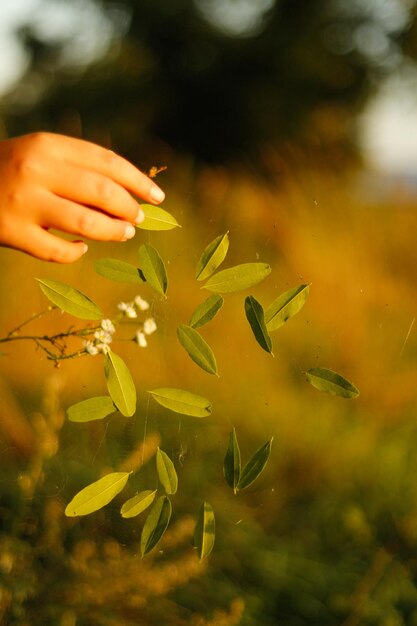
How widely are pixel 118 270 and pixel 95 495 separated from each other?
0.11m

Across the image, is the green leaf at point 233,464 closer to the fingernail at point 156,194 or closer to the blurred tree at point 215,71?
the fingernail at point 156,194

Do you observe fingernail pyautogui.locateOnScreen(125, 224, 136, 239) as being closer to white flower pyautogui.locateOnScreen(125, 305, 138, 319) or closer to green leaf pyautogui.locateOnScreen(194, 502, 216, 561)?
white flower pyautogui.locateOnScreen(125, 305, 138, 319)

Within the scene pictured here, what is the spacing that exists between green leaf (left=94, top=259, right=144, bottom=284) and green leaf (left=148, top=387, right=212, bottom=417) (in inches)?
2.2

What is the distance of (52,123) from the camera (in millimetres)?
1418

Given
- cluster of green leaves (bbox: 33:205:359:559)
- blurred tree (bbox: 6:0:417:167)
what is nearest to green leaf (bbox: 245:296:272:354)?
cluster of green leaves (bbox: 33:205:359:559)

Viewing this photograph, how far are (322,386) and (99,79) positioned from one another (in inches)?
52.3

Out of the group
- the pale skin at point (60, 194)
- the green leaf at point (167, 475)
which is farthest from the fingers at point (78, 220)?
the green leaf at point (167, 475)

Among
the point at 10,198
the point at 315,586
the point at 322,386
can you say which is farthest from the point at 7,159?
the point at 315,586

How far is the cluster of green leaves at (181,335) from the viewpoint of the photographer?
0.31m

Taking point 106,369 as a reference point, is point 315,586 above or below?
below

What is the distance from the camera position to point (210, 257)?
12.5 inches

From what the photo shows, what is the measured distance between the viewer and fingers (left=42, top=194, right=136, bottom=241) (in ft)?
0.95

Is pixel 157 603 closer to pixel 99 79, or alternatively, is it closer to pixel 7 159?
pixel 7 159

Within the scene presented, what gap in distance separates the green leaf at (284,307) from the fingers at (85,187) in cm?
9
